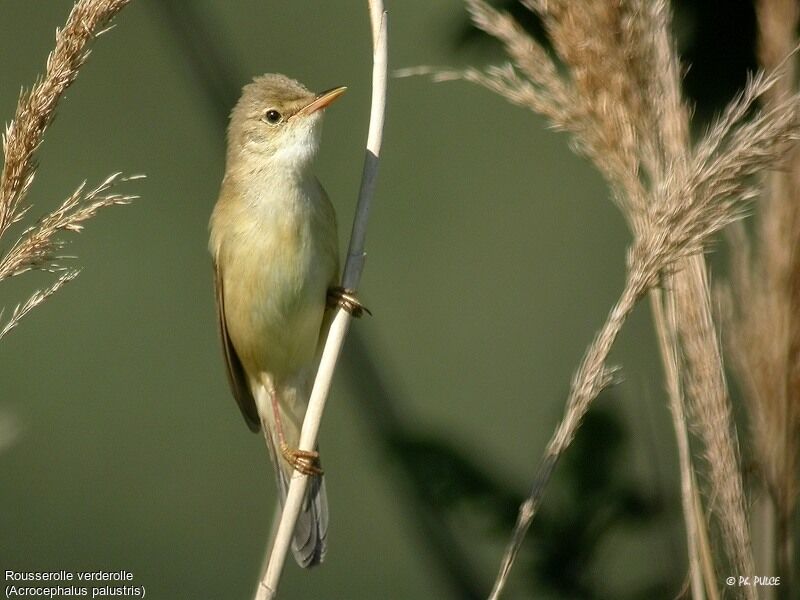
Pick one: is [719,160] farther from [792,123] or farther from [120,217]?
[120,217]

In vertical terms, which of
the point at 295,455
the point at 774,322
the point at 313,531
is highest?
the point at 774,322

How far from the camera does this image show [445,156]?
3.17 metres

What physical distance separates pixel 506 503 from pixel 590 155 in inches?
68.3

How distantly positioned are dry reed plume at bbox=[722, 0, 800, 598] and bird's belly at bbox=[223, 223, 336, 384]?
1.01m

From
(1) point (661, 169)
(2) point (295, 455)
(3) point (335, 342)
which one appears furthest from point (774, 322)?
(2) point (295, 455)

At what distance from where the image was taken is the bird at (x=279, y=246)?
97.3 inches

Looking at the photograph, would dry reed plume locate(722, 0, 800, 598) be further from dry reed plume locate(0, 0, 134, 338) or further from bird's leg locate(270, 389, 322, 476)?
dry reed plume locate(0, 0, 134, 338)

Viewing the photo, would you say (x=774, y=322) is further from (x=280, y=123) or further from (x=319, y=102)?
(x=280, y=123)

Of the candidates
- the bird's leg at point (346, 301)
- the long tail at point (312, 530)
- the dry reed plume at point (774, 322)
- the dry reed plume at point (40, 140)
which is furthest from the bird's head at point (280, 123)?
the dry reed plume at point (774, 322)

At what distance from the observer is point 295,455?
2.39 m

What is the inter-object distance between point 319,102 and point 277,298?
518mm

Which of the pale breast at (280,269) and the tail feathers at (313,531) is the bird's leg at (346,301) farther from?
the tail feathers at (313,531)

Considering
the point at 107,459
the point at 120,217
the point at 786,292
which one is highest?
the point at 120,217

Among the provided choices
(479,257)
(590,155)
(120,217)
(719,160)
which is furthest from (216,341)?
(719,160)
